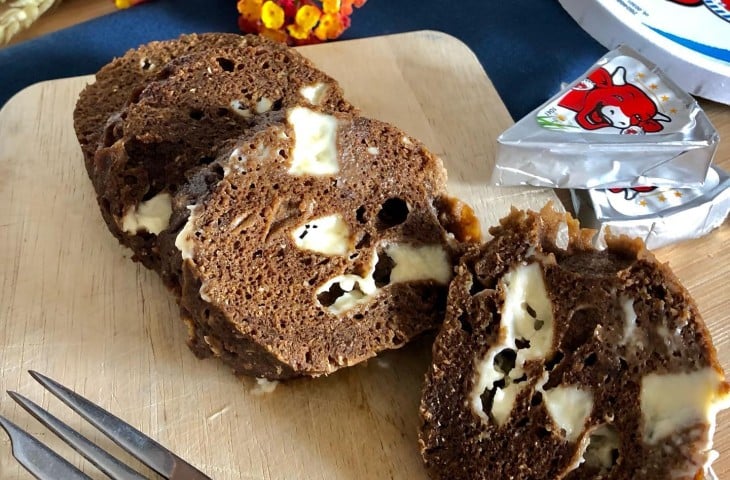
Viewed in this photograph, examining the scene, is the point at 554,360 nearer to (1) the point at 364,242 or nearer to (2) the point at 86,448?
(1) the point at 364,242

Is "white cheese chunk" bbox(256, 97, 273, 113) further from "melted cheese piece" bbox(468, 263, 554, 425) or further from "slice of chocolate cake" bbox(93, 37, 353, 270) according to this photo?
"melted cheese piece" bbox(468, 263, 554, 425)

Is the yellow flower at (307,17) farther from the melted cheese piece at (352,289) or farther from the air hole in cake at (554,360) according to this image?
the air hole in cake at (554,360)

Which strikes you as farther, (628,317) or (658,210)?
(658,210)

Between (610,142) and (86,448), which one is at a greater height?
(610,142)

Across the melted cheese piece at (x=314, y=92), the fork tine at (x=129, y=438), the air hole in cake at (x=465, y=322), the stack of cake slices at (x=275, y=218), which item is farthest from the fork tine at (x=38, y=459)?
the melted cheese piece at (x=314, y=92)

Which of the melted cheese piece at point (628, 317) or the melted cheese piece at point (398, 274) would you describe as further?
the melted cheese piece at point (398, 274)

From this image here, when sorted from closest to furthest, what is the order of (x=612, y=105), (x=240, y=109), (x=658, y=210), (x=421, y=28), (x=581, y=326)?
(x=581, y=326)
(x=240, y=109)
(x=658, y=210)
(x=612, y=105)
(x=421, y=28)

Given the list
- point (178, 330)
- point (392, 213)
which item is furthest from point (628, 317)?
point (178, 330)
